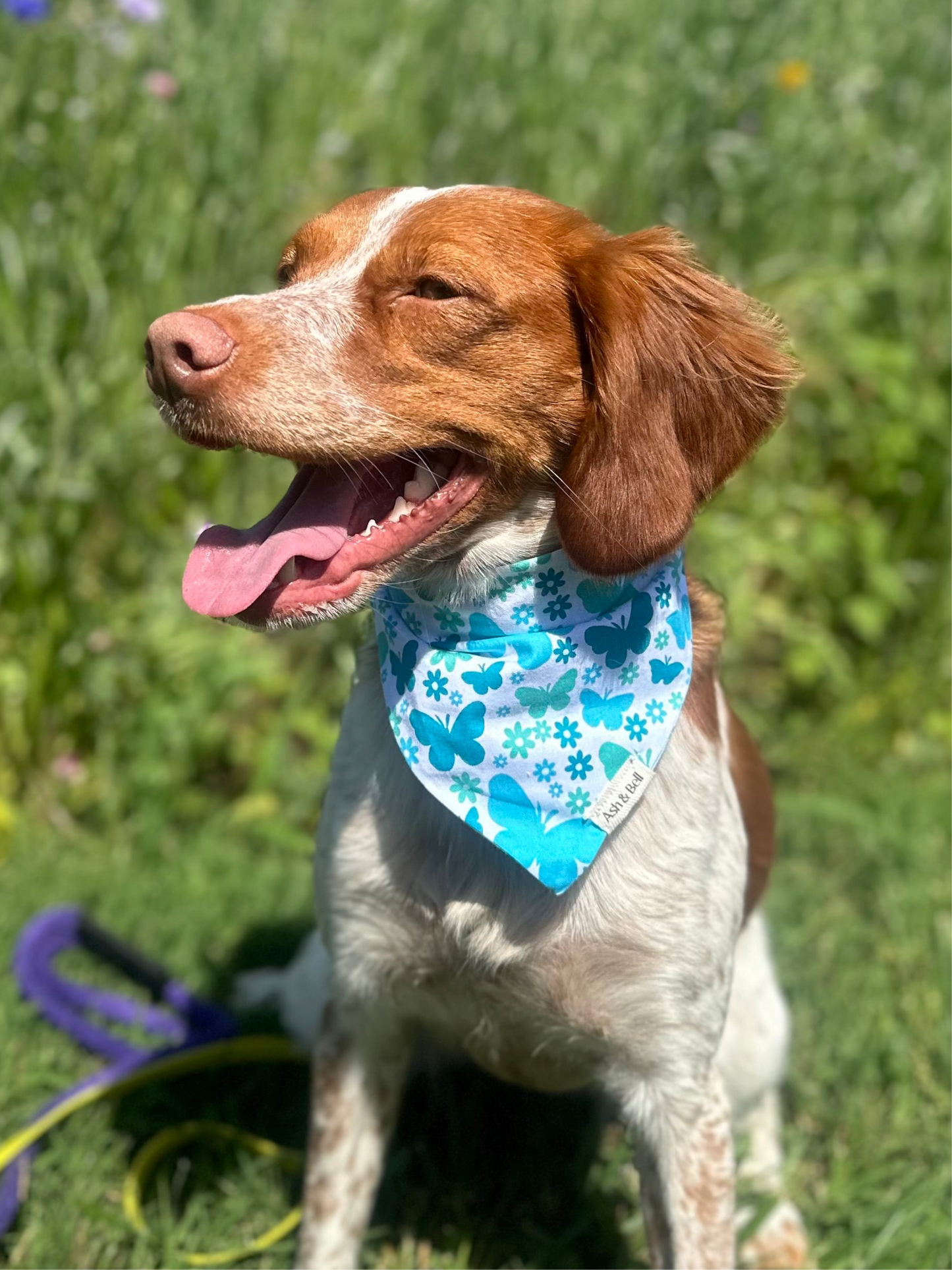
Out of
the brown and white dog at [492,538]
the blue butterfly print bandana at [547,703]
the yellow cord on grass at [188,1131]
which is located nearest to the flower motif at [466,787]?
the blue butterfly print bandana at [547,703]

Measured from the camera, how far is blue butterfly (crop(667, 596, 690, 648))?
2.06m

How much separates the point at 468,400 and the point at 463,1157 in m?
1.58

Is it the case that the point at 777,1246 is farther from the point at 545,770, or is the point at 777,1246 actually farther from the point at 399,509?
the point at 399,509

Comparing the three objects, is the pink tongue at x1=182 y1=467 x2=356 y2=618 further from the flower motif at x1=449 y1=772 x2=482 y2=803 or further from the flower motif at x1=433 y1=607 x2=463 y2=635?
the flower motif at x1=449 y1=772 x2=482 y2=803

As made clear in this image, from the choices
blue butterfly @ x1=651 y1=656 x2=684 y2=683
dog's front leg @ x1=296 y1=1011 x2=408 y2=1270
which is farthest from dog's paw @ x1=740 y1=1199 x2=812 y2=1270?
blue butterfly @ x1=651 y1=656 x2=684 y2=683

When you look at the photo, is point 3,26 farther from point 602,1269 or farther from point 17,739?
point 602,1269

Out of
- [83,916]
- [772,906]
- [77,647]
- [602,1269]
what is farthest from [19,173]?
[602,1269]

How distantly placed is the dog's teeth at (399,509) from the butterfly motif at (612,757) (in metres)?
0.47

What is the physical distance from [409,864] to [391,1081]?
50cm

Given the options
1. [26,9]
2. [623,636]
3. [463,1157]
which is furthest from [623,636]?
[26,9]

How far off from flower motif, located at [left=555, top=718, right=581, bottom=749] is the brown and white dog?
0.50ft

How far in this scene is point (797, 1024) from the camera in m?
3.11

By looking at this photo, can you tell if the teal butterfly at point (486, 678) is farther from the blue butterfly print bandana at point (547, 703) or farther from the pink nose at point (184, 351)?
the pink nose at point (184, 351)

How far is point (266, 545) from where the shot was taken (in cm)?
184
